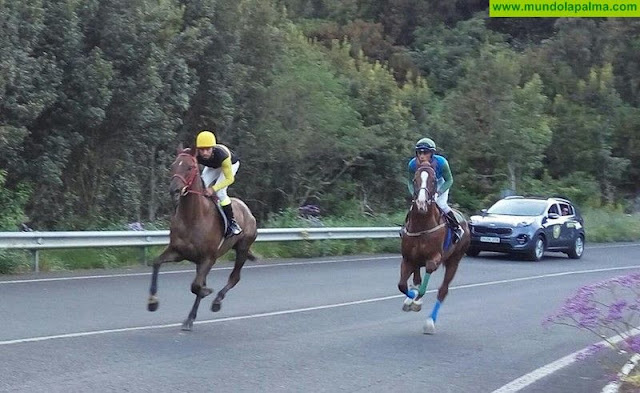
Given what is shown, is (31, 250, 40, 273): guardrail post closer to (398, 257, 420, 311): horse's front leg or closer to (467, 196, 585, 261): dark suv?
(398, 257, 420, 311): horse's front leg

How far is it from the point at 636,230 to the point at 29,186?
2762cm

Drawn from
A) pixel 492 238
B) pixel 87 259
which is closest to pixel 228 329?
pixel 87 259

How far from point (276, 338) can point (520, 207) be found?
62.9 ft

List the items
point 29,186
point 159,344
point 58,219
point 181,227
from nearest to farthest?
point 159,344 → point 181,227 → point 29,186 → point 58,219

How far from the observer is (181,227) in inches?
501

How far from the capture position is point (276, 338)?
12461 mm

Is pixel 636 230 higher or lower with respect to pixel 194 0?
lower

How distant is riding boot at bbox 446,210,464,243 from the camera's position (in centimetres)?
1436

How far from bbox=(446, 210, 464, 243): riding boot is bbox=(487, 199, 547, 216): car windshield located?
15.9 metres

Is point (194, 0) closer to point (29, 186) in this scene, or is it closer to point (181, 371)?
point (29, 186)

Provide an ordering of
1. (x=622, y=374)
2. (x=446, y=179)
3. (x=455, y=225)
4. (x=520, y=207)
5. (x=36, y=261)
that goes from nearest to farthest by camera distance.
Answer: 1. (x=622, y=374)
2. (x=446, y=179)
3. (x=455, y=225)
4. (x=36, y=261)
5. (x=520, y=207)

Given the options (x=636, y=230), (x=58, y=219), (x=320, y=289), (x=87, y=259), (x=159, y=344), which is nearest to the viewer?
(x=159, y=344)

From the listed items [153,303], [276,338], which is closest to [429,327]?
[276,338]

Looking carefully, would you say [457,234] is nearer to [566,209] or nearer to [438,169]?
[438,169]
